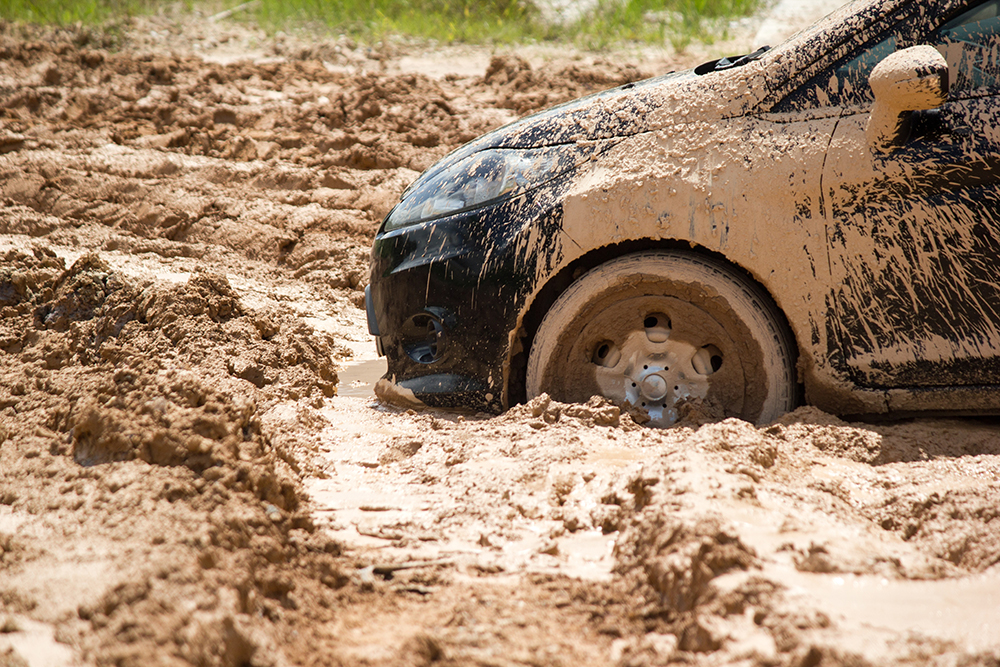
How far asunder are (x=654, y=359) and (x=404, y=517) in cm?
125

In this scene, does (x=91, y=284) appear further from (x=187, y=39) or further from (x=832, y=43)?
(x=187, y=39)

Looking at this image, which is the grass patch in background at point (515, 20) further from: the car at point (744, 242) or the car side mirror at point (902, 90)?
the car side mirror at point (902, 90)

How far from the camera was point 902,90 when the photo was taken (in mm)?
2523

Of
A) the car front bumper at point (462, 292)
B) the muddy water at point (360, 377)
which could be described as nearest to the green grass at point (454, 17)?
the muddy water at point (360, 377)

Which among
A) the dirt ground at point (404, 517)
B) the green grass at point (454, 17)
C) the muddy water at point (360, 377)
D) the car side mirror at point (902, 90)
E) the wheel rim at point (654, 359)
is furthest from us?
the green grass at point (454, 17)

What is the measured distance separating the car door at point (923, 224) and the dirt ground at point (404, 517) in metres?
0.30

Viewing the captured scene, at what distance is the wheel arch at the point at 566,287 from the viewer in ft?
9.68

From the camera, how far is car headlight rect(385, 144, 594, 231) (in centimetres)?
312

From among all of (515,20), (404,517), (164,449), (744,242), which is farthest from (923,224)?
(515,20)

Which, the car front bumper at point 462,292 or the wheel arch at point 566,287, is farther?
the car front bumper at point 462,292

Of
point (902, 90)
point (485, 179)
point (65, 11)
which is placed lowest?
point (485, 179)

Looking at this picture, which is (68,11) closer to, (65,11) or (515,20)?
(65,11)

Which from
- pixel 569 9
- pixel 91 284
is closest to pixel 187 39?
pixel 569 9

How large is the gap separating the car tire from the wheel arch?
2cm
